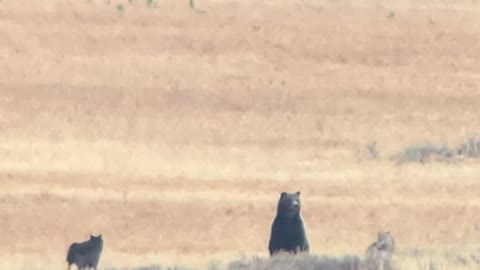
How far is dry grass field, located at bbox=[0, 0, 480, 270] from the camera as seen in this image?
16.5 meters

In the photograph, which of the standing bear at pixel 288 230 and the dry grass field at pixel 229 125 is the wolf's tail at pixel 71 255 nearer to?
Result: the dry grass field at pixel 229 125

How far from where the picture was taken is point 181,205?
58.7ft

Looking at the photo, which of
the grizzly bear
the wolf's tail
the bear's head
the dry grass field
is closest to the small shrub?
the dry grass field

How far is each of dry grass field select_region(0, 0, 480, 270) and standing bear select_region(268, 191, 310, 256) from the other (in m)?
0.45

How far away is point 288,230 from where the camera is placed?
47.0ft

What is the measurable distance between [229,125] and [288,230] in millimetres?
9724

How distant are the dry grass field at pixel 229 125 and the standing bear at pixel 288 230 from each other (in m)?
0.45

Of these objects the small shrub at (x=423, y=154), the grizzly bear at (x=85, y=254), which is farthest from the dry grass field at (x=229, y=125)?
the small shrub at (x=423, y=154)

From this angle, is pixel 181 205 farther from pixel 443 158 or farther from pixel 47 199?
pixel 443 158

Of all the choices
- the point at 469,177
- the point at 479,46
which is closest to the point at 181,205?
the point at 469,177

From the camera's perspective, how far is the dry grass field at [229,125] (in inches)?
651

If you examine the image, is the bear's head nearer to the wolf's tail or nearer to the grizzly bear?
the grizzly bear

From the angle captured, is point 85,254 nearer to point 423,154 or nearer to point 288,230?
point 288,230

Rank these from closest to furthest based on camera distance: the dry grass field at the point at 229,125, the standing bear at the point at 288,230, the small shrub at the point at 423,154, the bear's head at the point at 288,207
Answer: the standing bear at the point at 288,230 → the bear's head at the point at 288,207 → the dry grass field at the point at 229,125 → the small shrub at the point at 423,154
